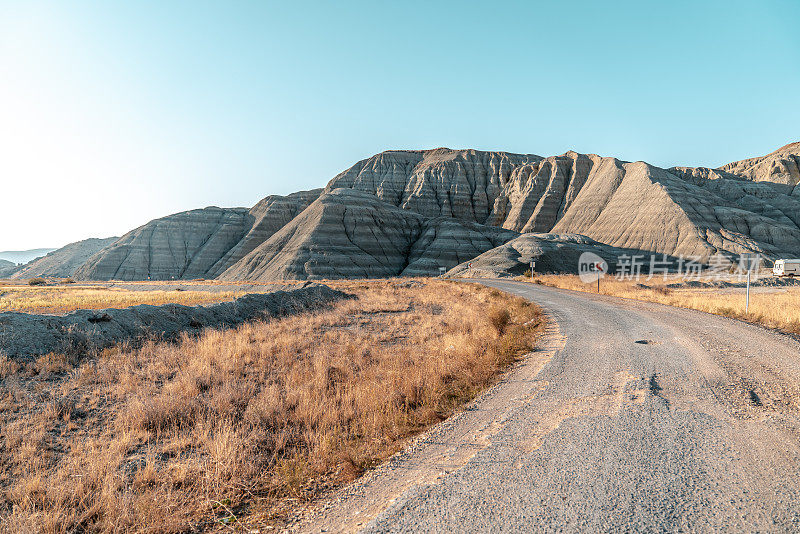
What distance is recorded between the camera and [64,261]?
130 meters

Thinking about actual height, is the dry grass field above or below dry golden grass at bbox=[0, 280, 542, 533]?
below

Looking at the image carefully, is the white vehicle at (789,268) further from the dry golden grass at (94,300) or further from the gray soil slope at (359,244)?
the dry golden grass at (94,300)

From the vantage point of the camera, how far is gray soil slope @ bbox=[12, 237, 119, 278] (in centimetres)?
11776

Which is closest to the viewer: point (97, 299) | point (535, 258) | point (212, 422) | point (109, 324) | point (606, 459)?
point (606, 459)

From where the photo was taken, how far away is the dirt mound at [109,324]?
10.4 metres

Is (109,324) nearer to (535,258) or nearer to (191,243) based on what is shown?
(535,258)

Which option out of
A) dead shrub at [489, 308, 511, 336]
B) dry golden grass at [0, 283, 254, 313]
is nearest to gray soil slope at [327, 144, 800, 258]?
dead shrub at [489, 308, 511, 336]

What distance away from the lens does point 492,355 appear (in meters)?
8.34

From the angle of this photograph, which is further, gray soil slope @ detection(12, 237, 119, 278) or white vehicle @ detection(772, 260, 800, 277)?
gray soil slope @ detection(12, 237, 119, 278)

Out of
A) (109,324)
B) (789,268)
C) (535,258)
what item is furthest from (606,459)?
(789,268)

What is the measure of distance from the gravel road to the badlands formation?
157ft

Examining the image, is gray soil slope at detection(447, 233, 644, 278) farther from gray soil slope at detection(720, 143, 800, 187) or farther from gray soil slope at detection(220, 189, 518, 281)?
gray soil slope at detection(720, 143, 800, 187)

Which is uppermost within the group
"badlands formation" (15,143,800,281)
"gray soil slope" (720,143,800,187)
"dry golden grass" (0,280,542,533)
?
"gray soil slope" (720,143,800,187)

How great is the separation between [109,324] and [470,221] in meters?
85.4
